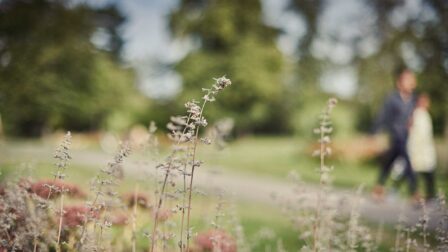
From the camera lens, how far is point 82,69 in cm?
3625

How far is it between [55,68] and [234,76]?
1334cm

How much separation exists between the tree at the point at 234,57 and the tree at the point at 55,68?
721 cm

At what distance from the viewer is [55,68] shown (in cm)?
3388

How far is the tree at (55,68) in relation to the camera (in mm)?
15254

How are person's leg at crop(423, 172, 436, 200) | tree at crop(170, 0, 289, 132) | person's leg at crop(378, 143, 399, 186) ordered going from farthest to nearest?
tree at crop(170, 0, 289, 132) → person's leg at crop(378, 143, 399, 186) → person's leg at crop(423, 172, 436, 200)

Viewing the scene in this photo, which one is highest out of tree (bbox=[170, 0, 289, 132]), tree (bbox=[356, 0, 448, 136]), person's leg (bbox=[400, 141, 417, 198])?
tree (bbox=[170, 0, 289, 132])

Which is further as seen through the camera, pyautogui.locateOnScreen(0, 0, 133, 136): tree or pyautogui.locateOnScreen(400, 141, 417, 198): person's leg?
pyautogui.locateOnScreen(0, 0, 133, 136): tree

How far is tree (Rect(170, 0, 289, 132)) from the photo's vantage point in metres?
37.8

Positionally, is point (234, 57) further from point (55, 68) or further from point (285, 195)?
point (285, 195)

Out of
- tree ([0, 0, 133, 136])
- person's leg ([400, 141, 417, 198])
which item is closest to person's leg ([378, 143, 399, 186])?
person's leg ([400, 141, 417, 198])

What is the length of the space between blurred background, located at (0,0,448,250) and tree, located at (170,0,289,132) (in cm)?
9

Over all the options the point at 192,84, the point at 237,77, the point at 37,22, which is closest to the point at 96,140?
the point at 192,84

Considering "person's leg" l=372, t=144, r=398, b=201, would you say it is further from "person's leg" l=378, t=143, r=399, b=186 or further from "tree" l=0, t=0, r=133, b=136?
"tree" l=0, t=0, r=133, b=136

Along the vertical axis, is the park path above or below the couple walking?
below
